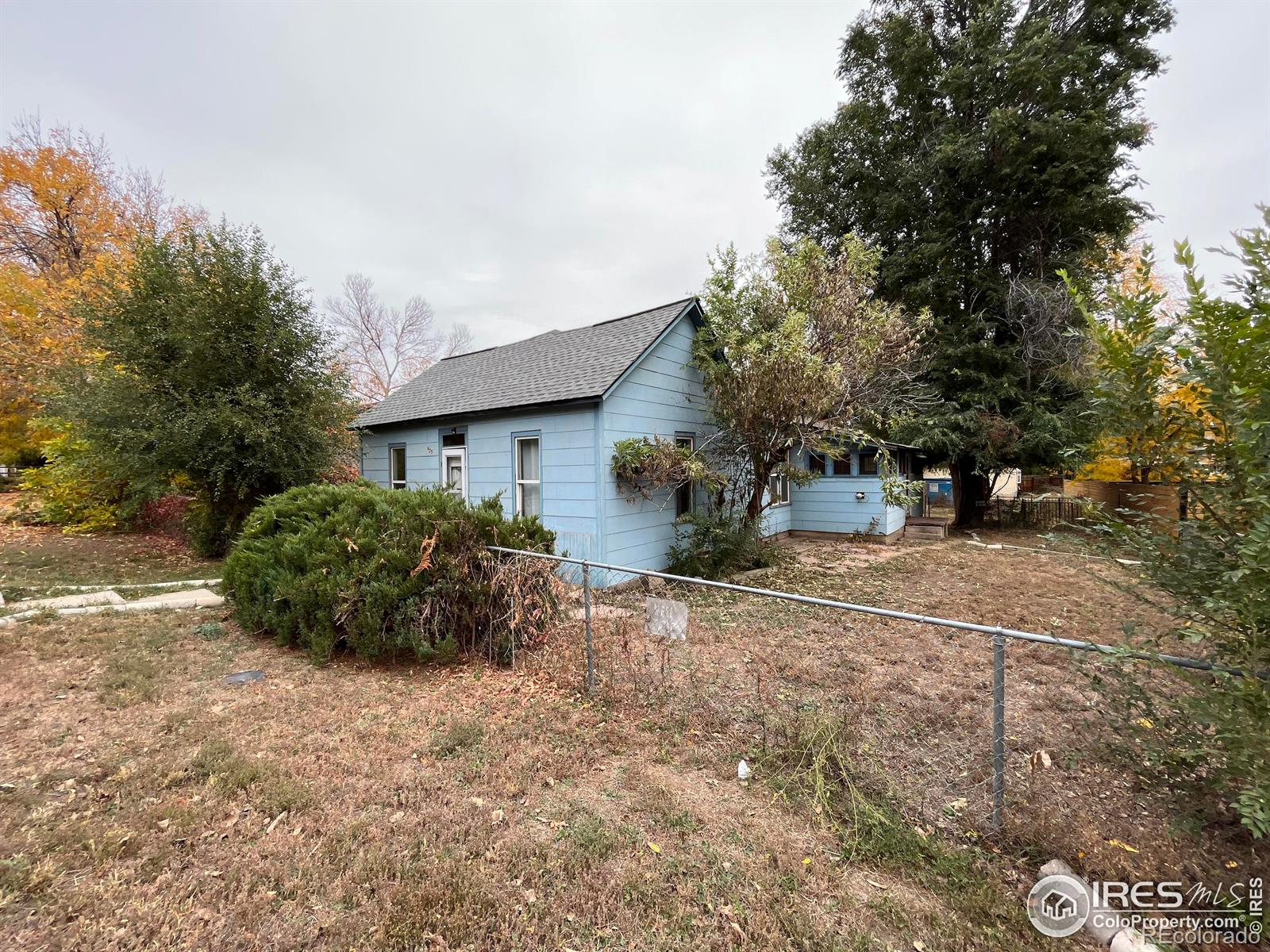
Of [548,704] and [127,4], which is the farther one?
[127,4]

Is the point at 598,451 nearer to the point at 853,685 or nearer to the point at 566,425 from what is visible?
the point at 566,425

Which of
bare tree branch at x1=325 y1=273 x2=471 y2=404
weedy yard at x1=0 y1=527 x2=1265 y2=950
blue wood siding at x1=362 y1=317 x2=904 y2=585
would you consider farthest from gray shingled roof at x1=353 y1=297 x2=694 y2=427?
bare tree branch at x1=325 y1=273 x2=471 y2=404

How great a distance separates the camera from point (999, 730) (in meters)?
2.40

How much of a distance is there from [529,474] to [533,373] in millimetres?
2228

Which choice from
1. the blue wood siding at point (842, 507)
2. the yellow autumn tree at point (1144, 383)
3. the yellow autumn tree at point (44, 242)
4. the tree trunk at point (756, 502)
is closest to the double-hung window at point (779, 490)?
the blue wood siding at point (842, 507)

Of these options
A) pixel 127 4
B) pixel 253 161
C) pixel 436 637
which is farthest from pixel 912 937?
pixel 253 161

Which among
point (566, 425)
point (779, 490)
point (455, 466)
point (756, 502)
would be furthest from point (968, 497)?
point (455, 466)

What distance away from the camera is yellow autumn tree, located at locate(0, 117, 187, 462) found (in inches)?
521

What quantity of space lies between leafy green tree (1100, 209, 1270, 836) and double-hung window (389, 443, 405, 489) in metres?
11.8

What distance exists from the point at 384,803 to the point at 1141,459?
164 inches

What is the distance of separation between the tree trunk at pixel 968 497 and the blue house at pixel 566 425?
764 centimetres

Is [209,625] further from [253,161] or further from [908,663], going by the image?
Answer: [253,161]

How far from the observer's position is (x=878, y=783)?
2895 millimetres

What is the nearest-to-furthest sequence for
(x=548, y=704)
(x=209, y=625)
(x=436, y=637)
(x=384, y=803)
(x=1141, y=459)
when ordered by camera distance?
(x=1141, y=459)
(x=384, y=803)
(x=548, y=704)
(x=436, y=637)
(x=209, y=625)
